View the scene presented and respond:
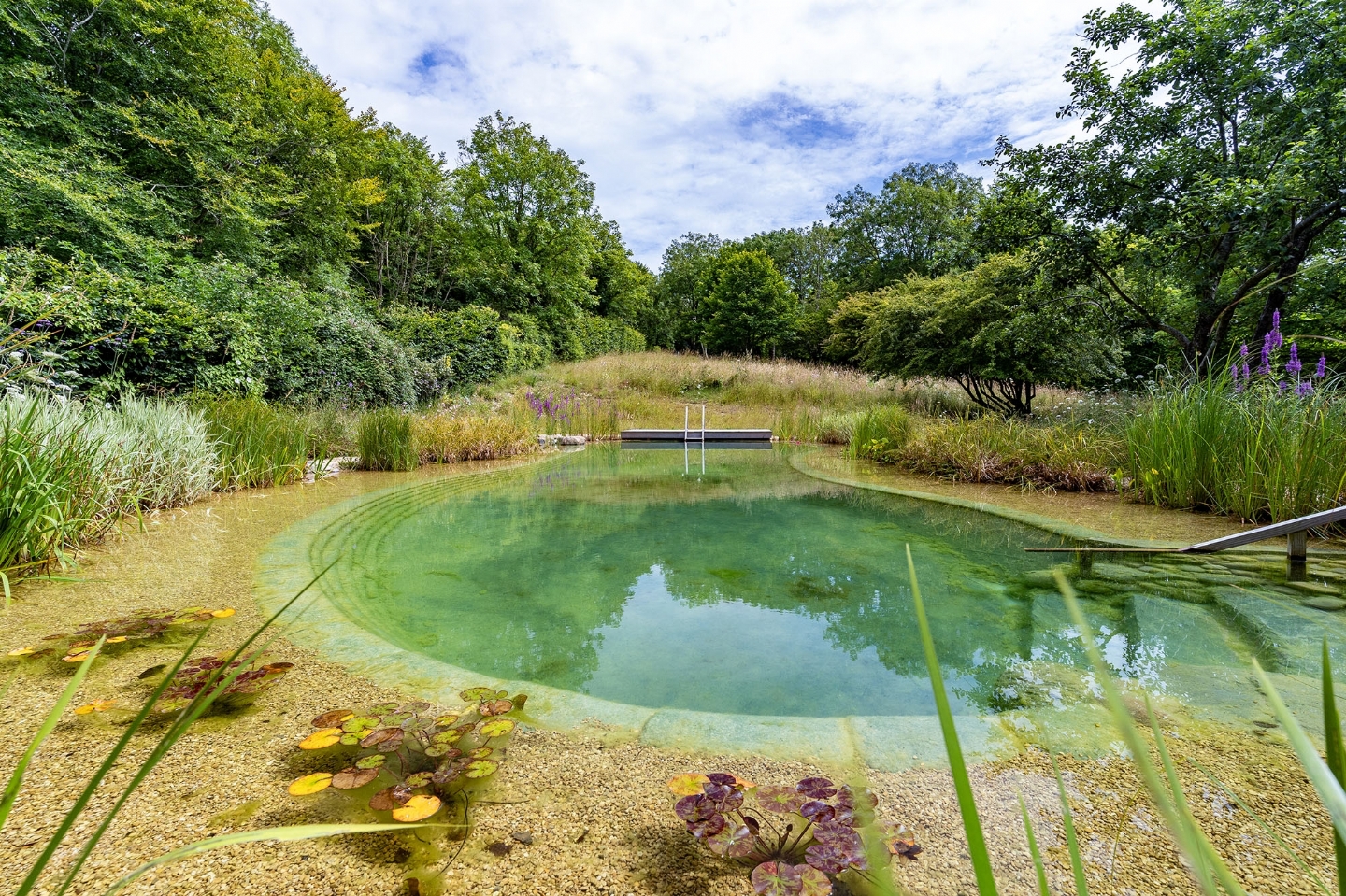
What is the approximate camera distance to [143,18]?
981 cm

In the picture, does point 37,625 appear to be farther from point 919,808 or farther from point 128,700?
point 919,808

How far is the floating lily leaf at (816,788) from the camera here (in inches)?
42.6

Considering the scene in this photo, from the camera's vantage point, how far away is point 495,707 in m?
1.42

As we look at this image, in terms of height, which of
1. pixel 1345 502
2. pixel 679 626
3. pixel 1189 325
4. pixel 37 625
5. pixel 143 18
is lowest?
pixel 679 626

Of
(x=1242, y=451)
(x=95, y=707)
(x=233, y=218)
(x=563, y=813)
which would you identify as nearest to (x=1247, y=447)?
(x=1242, y=451)

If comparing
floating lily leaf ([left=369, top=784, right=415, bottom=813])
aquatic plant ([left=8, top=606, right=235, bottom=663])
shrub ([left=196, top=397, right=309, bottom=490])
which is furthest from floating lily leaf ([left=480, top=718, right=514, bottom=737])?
shrub ([left=196, top=397, right=309, bottom=490])

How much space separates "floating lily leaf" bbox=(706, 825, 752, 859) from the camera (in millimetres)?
973

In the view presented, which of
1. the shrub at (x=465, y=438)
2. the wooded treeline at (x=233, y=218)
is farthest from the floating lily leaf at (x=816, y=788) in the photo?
the shrub at (x=465, y=438)

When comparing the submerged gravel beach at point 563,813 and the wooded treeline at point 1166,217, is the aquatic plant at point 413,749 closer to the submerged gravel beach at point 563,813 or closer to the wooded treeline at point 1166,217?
the submerged gravel beach at point 563,813

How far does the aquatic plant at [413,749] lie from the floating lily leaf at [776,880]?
553 millimetres

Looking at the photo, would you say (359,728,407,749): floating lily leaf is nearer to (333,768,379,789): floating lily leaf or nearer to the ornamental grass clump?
(333,768,379,789): floating lily leaf

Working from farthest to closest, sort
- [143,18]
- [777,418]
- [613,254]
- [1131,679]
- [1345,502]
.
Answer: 1. [613,254]
2. [777,418]
3. [143,18]
4. [1345,502]
5. [1131,679]

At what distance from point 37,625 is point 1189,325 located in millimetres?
11673

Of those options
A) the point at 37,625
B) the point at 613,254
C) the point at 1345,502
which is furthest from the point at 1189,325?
the point at 613,254
